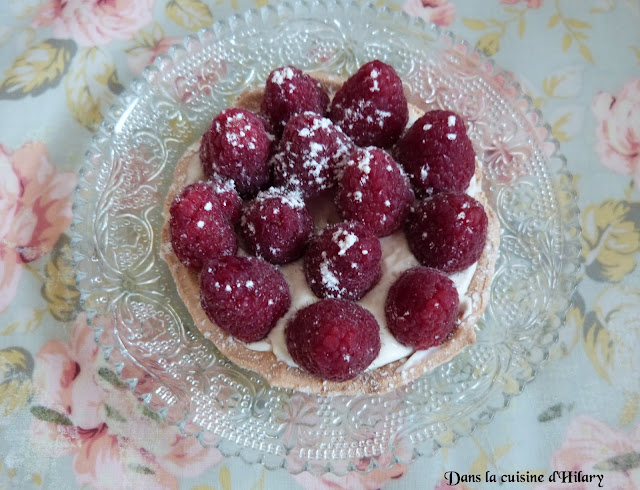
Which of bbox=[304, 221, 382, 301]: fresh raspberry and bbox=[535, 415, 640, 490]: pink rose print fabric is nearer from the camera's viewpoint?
bbox=[304, 221, 382, 301]: fresh raspberry

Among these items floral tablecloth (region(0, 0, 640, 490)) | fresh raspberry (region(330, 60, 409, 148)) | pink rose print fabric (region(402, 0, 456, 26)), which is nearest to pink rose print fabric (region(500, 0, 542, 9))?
floral tablecloth (region(0, 0, 640, 490))

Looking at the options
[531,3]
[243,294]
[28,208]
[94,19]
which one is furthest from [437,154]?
[94,19]

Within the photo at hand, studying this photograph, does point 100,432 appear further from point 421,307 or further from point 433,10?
point 433,10

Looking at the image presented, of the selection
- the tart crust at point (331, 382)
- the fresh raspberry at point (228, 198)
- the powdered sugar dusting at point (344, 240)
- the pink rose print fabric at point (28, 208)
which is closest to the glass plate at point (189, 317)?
the tart crust at point (331, 382)

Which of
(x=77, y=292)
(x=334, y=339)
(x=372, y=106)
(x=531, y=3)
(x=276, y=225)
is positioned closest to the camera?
(x=334, y=339)

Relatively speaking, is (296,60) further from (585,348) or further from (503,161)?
A: (585,348)

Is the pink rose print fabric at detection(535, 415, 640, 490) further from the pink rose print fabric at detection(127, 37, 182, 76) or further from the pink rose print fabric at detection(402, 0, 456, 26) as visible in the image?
the pink rose print fabric at detection(127, 37, 182, 76)
